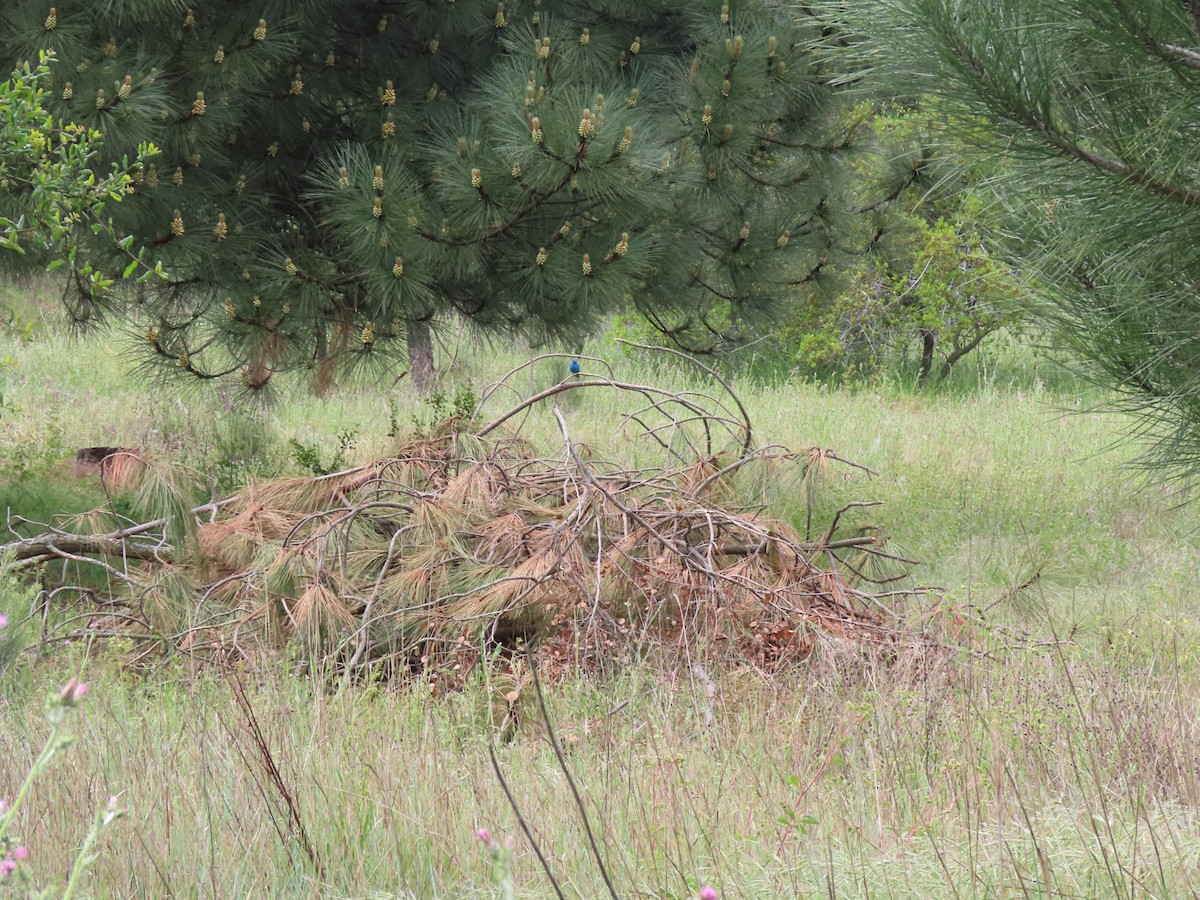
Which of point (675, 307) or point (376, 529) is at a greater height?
point (675, 307)

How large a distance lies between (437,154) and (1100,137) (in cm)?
298

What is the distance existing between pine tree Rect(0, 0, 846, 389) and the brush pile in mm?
820

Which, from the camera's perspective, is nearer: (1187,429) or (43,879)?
(43,879)

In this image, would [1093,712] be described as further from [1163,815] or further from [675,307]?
[675,307]

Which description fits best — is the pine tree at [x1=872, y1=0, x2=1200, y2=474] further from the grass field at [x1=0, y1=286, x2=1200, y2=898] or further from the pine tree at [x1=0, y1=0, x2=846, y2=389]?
the pine tree at [x1=0, y1=0, x2=846, y2=389]

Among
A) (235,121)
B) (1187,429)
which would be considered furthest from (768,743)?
(235,121)

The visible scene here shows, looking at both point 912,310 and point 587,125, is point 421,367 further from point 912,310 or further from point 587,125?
point 587,125

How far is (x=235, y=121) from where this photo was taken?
5312 millimetres

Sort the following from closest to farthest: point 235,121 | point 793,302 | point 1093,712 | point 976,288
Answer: point 1093,712
point 235,121
point 793,302
point 976,288

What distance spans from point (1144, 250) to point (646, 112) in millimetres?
2482

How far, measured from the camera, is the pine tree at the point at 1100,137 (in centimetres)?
309

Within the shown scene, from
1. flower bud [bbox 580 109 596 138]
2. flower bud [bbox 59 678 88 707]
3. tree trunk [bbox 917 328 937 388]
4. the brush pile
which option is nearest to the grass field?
the brush pile

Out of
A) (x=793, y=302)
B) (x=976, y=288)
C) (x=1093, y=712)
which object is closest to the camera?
(x=1093, y=712)

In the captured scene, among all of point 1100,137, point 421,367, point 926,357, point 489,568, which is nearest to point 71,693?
point 1100,137
